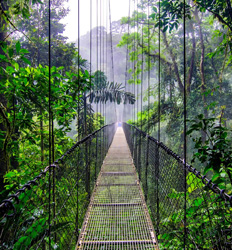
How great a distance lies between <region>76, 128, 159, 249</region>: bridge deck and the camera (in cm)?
136

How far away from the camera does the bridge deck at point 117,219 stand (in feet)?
4.46

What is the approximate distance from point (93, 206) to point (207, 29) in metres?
8.21

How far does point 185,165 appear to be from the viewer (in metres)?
0.90

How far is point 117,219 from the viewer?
65.7 inches

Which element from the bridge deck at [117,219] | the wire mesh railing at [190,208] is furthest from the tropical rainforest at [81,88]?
the bridge deck at [117,219]

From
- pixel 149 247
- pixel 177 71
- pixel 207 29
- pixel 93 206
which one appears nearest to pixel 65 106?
pixel 93 206

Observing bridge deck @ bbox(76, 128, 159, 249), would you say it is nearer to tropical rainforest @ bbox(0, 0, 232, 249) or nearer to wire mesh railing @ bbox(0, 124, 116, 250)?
wire mesh railing @ bbox(0, 124, 116, 250)

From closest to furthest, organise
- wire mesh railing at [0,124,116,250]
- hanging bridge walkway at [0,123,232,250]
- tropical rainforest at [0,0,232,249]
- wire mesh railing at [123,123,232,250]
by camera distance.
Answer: wire mesh railing at [0,124,116,250] < wire mesh railing at [123,123,232,250] < hanging bridge walkway at [0,123,232,250] < tropical rainforest at [0,0,232,249]

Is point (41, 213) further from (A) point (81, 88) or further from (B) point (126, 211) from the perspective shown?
(A) point (81, 88)

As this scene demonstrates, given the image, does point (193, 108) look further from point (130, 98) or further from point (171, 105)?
point (130, 98)

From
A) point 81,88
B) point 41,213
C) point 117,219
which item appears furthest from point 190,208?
point 81,88

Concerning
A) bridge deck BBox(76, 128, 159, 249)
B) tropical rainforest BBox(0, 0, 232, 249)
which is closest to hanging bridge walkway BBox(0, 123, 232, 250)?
bridge deck BBox(76, 128, 159, 249)

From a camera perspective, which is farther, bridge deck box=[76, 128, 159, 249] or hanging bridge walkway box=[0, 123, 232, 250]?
bridge deck box=[76, 128, 159, 249]

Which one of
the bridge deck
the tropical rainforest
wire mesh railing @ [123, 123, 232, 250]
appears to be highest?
the tropical rainforest
